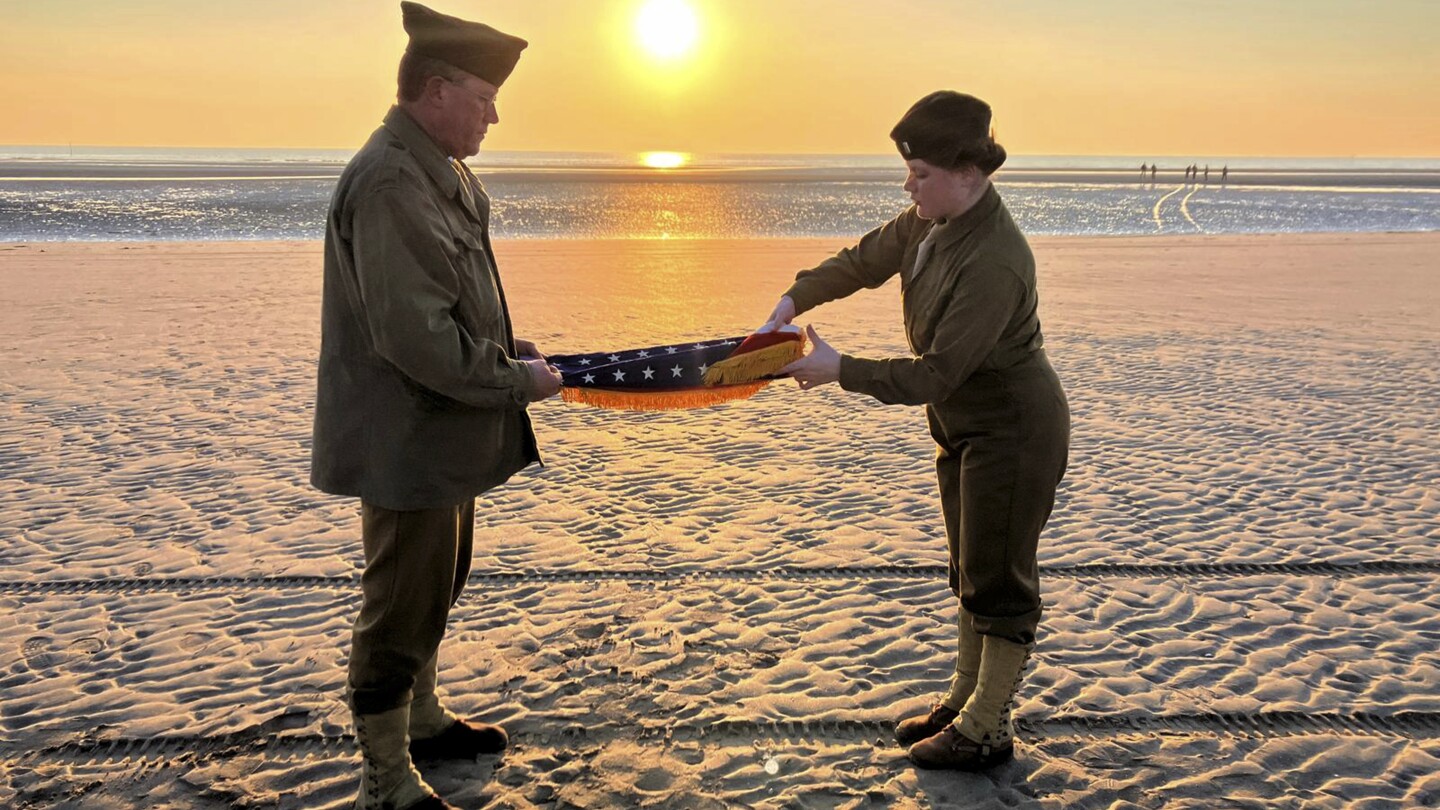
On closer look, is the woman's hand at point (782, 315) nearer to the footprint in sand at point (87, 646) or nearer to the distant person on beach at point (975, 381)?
the distant person on beach at point (975, 381)

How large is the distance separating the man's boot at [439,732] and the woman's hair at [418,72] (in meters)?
2.10

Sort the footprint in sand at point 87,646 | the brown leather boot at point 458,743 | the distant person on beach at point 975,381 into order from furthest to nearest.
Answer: the footprint in sand at point 87,646 → the brown leather boot at point 458,743 → the distant person on beach at point 975,381

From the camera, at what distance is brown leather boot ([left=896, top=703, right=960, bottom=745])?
3871mm

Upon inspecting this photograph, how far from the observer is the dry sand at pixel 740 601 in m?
3.69

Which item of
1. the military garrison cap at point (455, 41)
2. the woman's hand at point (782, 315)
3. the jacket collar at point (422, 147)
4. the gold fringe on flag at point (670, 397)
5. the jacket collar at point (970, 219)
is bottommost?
the gold fringe on flag at point (670, 397)

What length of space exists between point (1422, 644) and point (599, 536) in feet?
14.6

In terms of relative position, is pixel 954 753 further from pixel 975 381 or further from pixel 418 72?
pixel 418 72

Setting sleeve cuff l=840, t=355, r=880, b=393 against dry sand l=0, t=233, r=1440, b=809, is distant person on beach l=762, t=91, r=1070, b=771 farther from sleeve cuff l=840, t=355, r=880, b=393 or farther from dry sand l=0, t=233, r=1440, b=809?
dry sand l=0, t=233, r=1440, b=809

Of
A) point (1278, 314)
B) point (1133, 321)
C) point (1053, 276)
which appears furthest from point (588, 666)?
point (1053, 276)

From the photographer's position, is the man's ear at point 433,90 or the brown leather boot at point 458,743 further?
the brown leather boot at point 458,743

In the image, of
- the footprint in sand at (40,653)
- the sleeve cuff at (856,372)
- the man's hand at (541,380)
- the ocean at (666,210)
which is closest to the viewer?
the man's hand at (541,380)

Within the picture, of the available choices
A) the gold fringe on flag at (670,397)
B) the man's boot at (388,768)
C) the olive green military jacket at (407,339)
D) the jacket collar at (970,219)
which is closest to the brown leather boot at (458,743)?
the man's boot at (388,768)

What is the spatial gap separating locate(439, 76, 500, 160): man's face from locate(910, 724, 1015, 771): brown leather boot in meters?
2.77

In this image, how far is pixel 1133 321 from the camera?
1380cm
